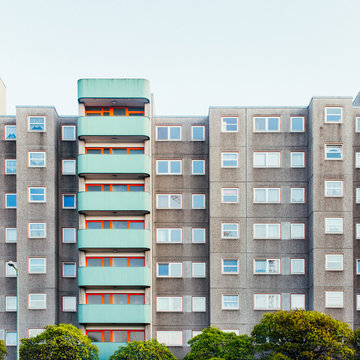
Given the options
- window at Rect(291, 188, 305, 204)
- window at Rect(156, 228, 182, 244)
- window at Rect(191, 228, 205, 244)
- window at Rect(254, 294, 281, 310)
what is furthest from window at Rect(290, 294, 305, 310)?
window at Rect(156, 228, 182, 244)

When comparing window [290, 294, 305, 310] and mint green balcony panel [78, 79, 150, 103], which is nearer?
window [290, 294, 305, 310]

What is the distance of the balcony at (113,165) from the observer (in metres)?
45.7

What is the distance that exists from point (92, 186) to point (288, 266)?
18.1m

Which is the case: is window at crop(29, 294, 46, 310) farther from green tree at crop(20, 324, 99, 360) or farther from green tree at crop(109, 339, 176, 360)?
green tree at crop(109, 339, 176, 360)

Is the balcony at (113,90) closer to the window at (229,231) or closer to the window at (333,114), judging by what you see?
the window at (229,231)

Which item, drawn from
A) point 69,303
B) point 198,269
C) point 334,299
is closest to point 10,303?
point 69,303

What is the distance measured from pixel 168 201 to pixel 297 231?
1127 centimetres

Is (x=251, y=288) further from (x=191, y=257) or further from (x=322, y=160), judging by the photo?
(x=322, y=160)

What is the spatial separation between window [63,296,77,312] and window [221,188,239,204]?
601 inches

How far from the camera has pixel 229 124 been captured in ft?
154

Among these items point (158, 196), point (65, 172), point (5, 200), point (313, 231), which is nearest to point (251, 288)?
point (313, 231)

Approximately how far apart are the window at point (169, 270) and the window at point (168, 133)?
35.8ft

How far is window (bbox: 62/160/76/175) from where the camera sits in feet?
156

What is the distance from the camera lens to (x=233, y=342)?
39.0 meters
